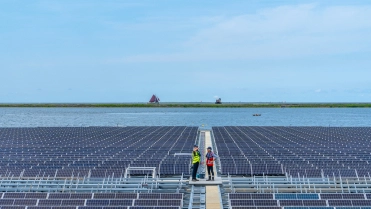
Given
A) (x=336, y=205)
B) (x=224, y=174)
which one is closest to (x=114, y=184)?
(x=224, y=174)

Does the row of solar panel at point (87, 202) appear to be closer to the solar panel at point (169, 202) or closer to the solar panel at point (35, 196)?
the solar panel at point (169, 202)

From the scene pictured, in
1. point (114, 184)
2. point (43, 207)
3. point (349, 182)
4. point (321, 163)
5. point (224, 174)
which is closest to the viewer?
point (43, 207)

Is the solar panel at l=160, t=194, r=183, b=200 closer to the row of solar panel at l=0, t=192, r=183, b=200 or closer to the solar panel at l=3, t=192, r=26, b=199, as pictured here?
the row of solar panel at l=0, t=192, r=183, b=200

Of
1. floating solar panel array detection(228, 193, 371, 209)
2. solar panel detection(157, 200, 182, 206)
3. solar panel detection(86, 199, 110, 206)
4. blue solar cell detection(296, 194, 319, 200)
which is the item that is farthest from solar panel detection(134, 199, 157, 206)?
blue solar cell detection(296, 194, 319, 200)

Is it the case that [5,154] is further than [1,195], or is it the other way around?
[5,154]

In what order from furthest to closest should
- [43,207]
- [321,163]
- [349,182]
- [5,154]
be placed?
[5,154], [321,163], [349,182], [43,207]

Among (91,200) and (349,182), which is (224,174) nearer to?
(349,182)

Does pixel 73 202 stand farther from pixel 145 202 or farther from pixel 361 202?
pixel 361 202
